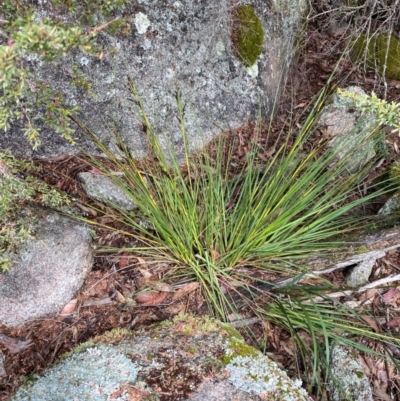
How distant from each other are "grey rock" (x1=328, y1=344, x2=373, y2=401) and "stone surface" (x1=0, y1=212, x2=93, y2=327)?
131 centimetres

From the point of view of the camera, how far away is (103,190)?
230 centimetres

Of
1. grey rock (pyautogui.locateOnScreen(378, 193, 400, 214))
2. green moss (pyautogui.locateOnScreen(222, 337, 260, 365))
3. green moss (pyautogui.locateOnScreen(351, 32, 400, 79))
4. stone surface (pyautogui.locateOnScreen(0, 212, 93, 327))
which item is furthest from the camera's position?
green moss (pyautogui.locateOnScreen(351, 32, 400, 79))

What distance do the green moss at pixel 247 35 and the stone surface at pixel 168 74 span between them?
3 centimetres

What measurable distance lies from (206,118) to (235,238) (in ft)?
2.65

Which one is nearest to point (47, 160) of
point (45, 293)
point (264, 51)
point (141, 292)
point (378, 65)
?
point (45, 293)

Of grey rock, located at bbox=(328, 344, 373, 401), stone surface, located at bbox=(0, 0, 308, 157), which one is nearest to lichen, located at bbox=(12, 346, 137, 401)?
grey rock, located at bbox=(328, 344, 373, 401)

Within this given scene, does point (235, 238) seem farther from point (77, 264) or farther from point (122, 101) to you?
point (122, 101)

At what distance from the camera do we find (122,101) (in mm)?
2357

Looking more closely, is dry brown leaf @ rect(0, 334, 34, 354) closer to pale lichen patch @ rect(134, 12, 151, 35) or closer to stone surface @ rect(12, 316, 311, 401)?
stone surface @ rect(12, 316, 311, 401)

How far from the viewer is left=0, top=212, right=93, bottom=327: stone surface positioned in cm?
193

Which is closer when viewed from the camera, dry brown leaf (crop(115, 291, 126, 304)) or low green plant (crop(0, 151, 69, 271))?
low green plant (crop(0, 151, 69, 271))

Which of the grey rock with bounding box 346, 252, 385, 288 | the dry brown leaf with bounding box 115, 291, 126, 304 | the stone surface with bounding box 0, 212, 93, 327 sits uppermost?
the stone surface with bounding box 0, 212, 93, 327

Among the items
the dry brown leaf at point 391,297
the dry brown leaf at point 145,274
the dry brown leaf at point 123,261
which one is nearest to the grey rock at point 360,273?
the dry brown leaf at point 391,297

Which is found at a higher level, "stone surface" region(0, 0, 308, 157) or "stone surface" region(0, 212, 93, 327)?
"stone surface" region(0, 0, 308, 157)
